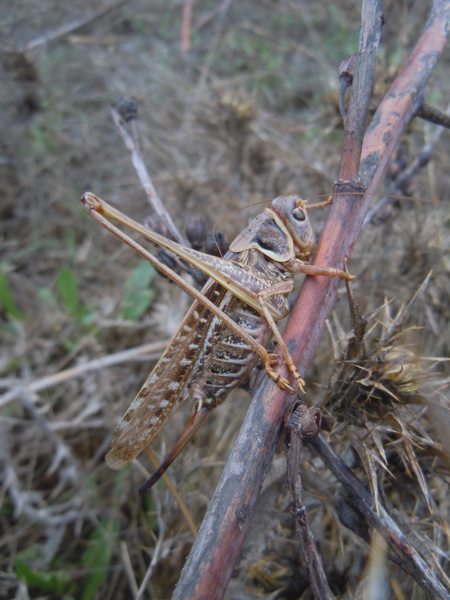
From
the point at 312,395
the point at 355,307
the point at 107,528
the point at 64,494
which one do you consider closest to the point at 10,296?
the point at 64,494

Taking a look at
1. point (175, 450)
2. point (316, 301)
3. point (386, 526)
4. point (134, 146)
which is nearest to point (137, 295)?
point (134, 146)

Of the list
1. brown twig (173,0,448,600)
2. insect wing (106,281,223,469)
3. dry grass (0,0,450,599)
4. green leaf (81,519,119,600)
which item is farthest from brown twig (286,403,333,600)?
green leaf (81,519,119,600)

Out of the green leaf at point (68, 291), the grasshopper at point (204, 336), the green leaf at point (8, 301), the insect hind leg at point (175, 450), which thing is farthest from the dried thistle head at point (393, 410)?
the green leaf at point (8, 301)

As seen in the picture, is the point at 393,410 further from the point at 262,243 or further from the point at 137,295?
the point at 137,295

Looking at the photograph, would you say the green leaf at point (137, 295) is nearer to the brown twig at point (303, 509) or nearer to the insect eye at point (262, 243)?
the insect eye at point (262, 243)

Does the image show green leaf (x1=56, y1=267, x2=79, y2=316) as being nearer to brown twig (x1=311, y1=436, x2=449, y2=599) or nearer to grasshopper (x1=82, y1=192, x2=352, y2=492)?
grasshopper (x1=82, y1=192, x2=352, y2=492)

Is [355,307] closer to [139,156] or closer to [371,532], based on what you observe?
[371,532]
